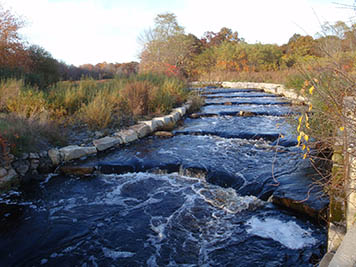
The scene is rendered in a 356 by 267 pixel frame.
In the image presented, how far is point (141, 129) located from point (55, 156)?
191 cm

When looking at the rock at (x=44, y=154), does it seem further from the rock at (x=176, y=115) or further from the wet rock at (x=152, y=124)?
the rock at (x=176, y=115)

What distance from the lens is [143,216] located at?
286 centimetres

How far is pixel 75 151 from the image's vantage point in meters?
4.38

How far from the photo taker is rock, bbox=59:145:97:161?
169 inches

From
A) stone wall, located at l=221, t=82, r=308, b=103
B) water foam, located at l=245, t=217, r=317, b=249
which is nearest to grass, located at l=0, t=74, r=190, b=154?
water foam, located at l=245, t=217, r=317, b=249

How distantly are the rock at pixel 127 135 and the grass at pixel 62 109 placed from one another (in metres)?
0.39

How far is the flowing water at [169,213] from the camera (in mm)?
2252

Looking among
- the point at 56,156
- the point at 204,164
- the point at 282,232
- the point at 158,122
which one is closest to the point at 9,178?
the point at 56,156

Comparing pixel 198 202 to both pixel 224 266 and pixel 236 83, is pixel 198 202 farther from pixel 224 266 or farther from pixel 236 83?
pixel 236 83

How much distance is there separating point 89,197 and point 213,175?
1.74 m

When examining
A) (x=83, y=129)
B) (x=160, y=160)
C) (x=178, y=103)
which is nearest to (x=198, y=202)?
(x=160, y=160)

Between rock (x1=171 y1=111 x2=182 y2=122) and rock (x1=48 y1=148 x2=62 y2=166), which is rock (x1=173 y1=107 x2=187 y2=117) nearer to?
rock (x1=171 y1=111 x2=182 y2=122)

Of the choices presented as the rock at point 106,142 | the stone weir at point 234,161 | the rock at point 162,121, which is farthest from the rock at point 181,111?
the rock at point 106,142

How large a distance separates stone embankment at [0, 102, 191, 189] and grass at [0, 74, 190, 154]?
19 centimetres
